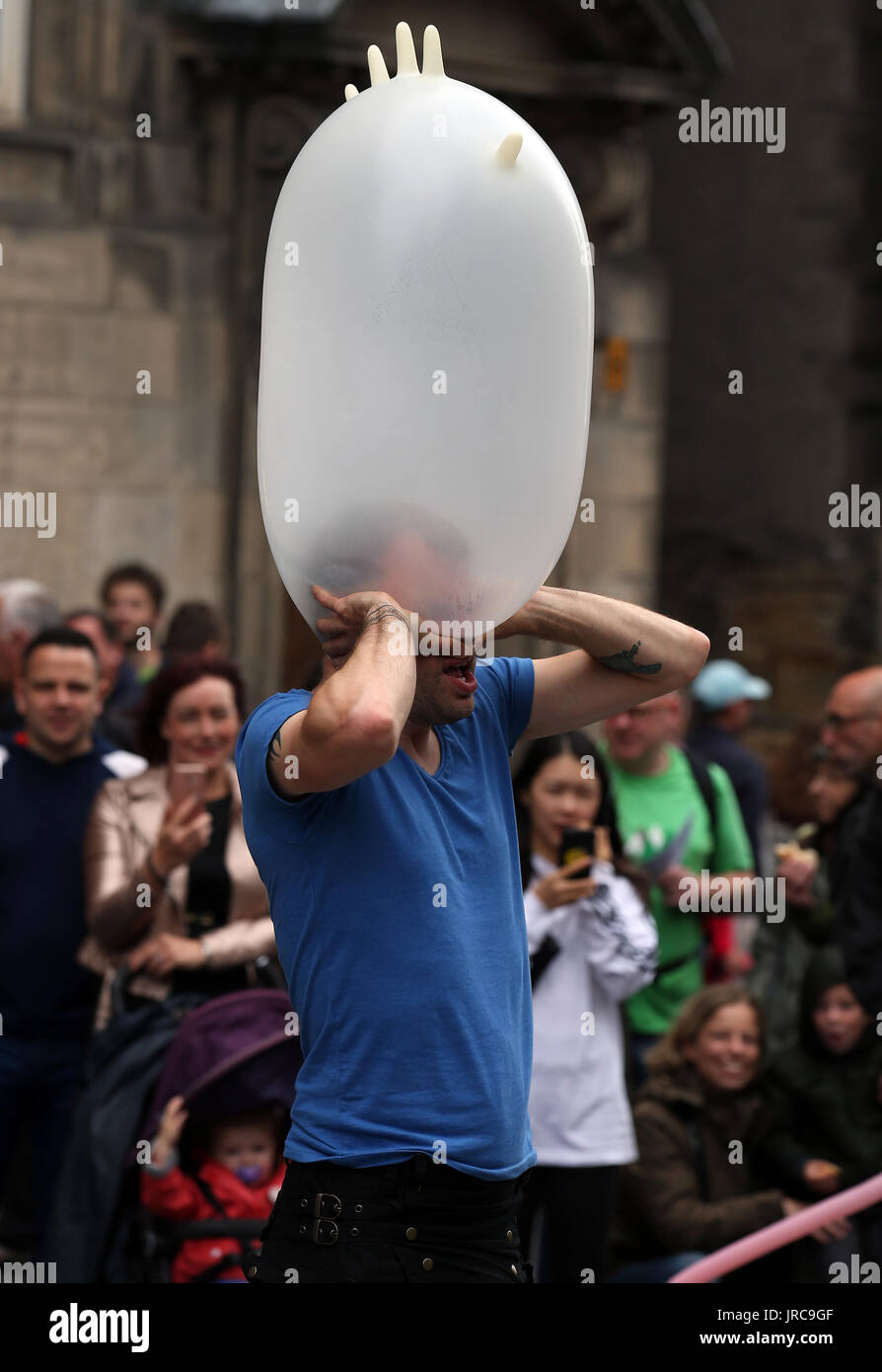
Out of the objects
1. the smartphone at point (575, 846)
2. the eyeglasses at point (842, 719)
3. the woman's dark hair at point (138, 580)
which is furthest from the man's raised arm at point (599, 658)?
the woman's dark hair at point (138, 580)

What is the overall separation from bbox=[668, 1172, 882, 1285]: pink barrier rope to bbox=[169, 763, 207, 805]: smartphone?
1.61 meters

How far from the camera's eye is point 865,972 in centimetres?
496

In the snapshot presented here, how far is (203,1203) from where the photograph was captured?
4219 mm

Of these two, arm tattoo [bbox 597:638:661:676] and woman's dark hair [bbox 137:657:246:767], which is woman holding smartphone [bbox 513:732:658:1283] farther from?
arm tattoo [bbox 597:638:661:676]

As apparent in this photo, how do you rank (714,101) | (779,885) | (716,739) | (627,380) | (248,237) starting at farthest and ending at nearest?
(714,101), (627,380), (248,237), (716,739), (779,885)

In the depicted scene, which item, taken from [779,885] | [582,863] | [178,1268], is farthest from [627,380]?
[178,1268]

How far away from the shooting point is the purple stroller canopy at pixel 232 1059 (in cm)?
420

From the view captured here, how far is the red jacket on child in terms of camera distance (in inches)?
163

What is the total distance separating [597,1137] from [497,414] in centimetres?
241

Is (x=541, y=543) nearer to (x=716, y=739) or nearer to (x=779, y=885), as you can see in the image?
(x=779, y=885)

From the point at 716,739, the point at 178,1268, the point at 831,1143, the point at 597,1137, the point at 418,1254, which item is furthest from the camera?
the point at 716,739

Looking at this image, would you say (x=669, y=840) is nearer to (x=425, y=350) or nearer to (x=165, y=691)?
(x=165, y=691)

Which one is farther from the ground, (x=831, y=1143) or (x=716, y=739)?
(x=716, y=739)

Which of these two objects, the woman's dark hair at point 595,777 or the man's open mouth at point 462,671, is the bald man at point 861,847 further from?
the man's open mouth at point 462,671
